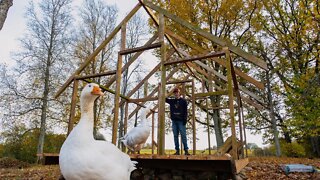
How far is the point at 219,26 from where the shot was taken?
15055mm

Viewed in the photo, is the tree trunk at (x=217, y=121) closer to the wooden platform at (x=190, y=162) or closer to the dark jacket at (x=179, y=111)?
the dark jacket at (x=179, y=111)

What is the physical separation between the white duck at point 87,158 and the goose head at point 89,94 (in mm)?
177

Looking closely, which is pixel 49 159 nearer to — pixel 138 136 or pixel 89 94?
pixel 138 136

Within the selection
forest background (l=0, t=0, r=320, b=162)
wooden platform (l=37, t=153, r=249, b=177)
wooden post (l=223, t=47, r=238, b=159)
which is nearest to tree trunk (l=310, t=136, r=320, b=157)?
forest background (l=0, t=0, r=320, b=162)

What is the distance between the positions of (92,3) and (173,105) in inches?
574

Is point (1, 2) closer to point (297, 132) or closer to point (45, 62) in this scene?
point (45, 62)

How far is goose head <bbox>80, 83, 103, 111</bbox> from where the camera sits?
329 cm

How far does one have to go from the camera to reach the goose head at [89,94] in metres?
3.29

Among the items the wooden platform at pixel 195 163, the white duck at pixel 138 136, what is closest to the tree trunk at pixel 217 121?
the white duck at pixel 138 136

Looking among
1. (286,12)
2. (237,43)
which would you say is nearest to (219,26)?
(237,43)

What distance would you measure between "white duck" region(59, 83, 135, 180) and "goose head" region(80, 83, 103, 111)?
7.0 inches

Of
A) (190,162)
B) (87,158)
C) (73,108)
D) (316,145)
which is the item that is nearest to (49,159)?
(73,108)

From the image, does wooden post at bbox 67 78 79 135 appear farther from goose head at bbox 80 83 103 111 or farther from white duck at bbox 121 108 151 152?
goose head at bbox 80 83 103 111

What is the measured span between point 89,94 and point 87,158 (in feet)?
3.14
